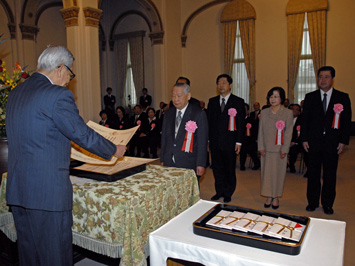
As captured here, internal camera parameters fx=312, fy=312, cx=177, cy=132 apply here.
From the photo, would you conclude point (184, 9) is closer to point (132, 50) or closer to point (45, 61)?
point (132, 50)

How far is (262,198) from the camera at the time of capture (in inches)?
183

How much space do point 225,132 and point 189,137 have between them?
1.54m

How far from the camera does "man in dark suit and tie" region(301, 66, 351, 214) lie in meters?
3.72

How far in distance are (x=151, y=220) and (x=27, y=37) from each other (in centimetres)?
1075

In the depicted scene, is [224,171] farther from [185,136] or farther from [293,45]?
[293,45]

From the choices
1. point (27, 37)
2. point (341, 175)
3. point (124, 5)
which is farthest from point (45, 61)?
point (124, 5)

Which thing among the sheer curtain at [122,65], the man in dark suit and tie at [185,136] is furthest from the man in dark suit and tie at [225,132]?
the sheer curtain at [122,65]

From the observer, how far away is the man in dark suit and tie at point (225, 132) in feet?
13.8

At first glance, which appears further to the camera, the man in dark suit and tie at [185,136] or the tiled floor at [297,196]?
the tiled floor at [297,196]

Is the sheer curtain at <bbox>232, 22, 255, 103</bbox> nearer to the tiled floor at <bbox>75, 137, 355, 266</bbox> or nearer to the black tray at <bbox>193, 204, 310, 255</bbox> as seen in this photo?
the tiled floor at <bbox>75, 137, 355, 266</bbox>

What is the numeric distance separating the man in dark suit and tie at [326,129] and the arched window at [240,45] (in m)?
7.83

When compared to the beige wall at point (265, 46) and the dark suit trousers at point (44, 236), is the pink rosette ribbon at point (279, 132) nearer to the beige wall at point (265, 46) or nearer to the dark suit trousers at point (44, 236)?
the dark suit trousers at point (44, 236)

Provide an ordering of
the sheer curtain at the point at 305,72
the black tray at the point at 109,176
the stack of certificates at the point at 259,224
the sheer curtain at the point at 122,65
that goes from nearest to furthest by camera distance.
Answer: the stack of certificates at the point at 259,224 → the black tray at the point at 109,176 → the sheer curtain at the point at 305,72 → the sheer curtain at the point at 122,65

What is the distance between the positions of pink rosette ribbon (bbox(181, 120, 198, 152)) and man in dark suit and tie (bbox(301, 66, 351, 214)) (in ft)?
5.95
